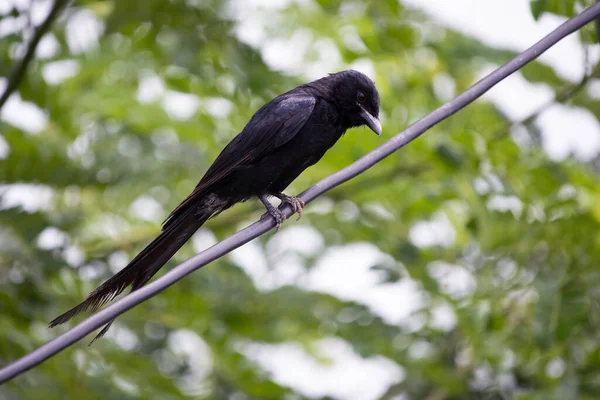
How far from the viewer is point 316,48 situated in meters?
5.32

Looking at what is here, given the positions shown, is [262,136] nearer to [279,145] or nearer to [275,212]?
[279,145]

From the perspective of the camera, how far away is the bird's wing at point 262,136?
11.3 feet

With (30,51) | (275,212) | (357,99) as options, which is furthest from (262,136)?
(30,51)

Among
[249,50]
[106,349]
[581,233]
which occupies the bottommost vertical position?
[581,233]

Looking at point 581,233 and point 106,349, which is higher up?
point 106,349

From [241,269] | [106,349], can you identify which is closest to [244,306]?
[241,269]

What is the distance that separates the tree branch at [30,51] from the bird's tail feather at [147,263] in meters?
1.00

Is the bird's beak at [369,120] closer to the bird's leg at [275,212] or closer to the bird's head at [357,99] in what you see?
the bird's head at [357,99]

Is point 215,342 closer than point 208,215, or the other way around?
point 208,215

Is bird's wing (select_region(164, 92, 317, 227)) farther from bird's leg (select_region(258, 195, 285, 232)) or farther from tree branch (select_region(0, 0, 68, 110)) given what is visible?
tree branch (select_region(0, 0, 68, 110))

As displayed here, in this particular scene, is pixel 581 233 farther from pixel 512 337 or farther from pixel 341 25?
pixel 341 25

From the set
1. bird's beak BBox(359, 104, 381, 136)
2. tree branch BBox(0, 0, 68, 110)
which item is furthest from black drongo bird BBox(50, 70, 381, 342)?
tree branch BBox(0, 0, 68, 110)

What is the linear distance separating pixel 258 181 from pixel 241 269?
1.09m

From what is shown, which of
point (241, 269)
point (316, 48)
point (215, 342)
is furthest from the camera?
point (316, 48)
